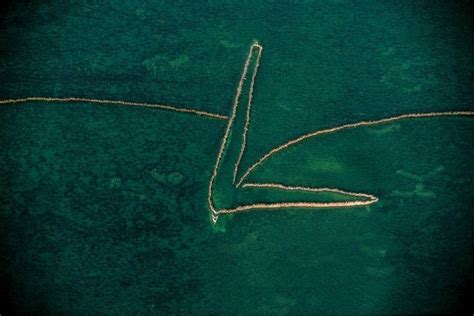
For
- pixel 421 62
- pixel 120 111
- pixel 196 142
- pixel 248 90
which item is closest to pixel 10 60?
pixel 120 111

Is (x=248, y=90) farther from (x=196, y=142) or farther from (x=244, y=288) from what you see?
(x=244, y=288)

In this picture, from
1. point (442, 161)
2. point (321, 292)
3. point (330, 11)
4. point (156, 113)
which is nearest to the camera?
point (321, 292)

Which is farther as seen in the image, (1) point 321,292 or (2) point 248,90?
(2) point 248,90

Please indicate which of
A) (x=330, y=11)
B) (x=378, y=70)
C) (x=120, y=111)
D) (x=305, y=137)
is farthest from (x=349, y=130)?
(x=120, y=111)

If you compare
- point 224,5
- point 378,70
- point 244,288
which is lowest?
point 244,288

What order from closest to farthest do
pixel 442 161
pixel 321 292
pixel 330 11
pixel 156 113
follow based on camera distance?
pixel 321 292
pixel 442 161
pixel 156 113
pixel 330 11

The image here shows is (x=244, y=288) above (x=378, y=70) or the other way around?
the other way around

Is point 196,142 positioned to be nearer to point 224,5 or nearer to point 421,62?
point 224,5
